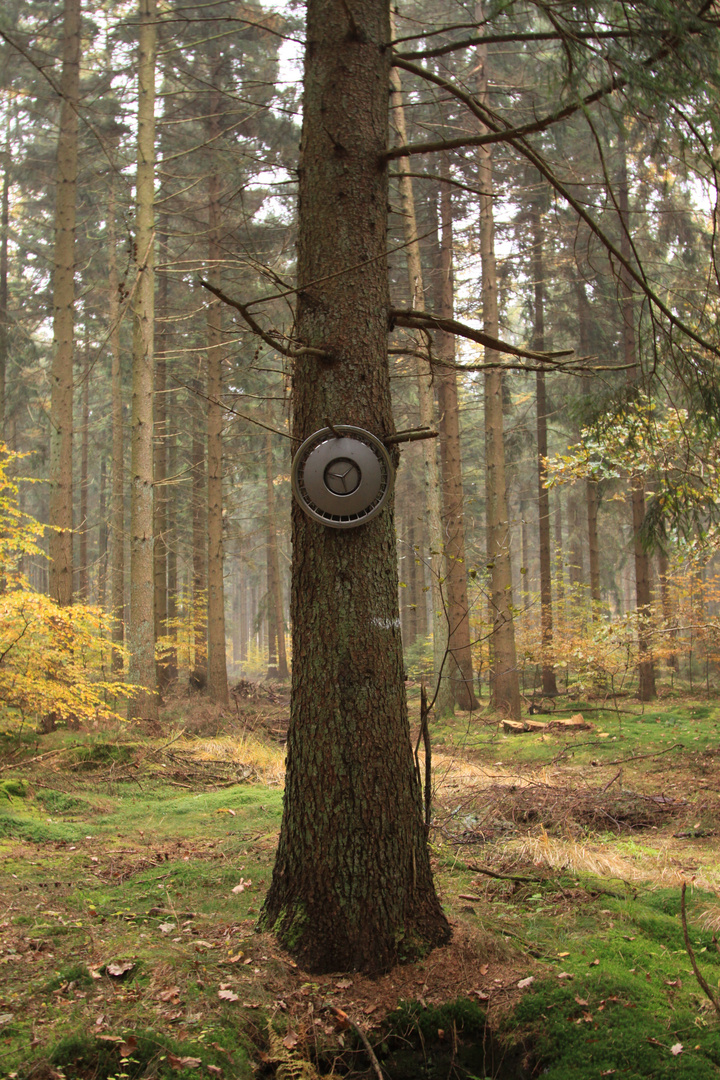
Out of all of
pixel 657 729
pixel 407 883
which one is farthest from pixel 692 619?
pixel 407 883

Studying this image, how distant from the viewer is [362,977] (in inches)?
119

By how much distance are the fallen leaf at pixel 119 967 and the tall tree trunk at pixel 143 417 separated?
7.06 meters

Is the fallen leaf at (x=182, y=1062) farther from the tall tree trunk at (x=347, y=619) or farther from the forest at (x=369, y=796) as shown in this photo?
the tall tree trunk at (x=347, y=619)

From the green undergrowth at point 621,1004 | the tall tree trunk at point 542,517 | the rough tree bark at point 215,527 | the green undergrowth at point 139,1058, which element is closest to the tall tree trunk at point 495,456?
the tall tree trunk at point 542,517

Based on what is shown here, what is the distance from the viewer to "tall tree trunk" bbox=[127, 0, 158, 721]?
9969 mm

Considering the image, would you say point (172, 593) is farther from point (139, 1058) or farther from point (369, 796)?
point (139, 1058)

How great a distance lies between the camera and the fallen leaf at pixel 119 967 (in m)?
2.89

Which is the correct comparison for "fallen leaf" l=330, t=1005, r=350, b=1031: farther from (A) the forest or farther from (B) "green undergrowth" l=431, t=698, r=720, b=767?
(B) "green undergrowth" l=431, t=698, r=720, b=767

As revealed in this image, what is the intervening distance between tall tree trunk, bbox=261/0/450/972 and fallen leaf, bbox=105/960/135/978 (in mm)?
647

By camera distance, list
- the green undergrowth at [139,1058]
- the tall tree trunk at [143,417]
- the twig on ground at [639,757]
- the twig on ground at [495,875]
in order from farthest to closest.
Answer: the tall tree trunk at [143,417], the twig on ground at [639,757], the twig on ground at [495,875], the green undergrowth at [139,1058]

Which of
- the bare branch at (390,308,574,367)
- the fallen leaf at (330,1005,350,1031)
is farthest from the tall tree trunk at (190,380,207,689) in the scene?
the fallen leaf at (330,1005,350,1031)

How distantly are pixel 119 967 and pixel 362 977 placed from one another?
104cm

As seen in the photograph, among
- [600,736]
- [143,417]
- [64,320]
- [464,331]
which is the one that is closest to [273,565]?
[143,417]

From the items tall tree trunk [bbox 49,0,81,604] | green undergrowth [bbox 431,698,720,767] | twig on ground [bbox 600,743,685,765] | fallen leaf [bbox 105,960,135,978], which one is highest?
tall tree trunk [bbox 49,0,81,604]
